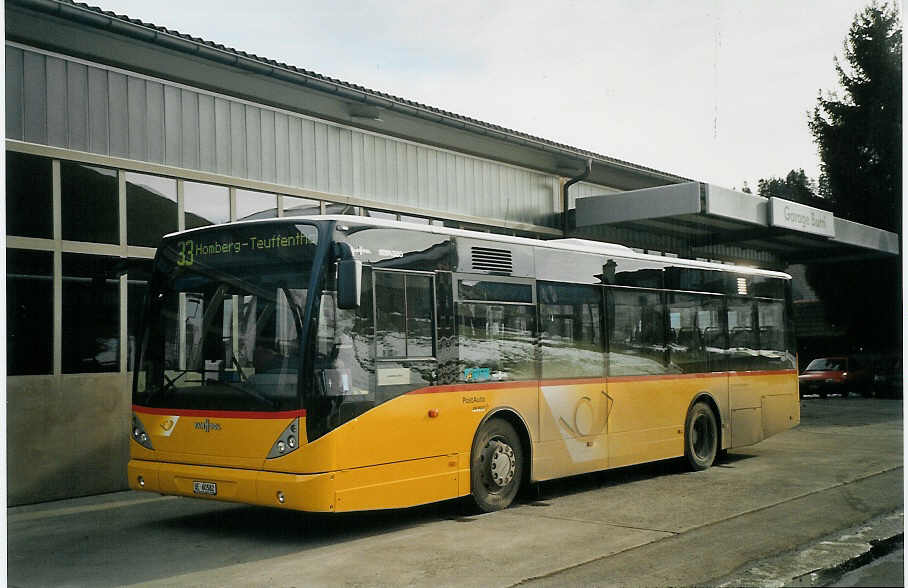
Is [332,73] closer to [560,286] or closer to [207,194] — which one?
[207,194]

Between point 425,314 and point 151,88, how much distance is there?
5438mm

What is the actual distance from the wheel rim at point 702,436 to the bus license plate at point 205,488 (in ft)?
23.7

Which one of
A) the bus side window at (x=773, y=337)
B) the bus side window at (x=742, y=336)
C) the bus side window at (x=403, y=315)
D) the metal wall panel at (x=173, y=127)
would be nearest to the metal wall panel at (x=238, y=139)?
the metal wall panel at (x=173, y=127)

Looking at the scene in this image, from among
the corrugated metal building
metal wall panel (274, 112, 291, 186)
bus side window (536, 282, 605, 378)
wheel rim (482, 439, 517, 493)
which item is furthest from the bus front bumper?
metal wall panel (274, 112, 291, 186)

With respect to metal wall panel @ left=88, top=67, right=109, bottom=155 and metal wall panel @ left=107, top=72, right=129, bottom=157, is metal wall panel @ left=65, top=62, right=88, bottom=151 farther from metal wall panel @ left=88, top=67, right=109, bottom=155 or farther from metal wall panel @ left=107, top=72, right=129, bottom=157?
metal wall panel @ left=107, top=72, right=129, bottom=157

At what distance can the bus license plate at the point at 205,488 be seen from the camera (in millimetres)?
8330

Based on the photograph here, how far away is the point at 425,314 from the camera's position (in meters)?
9.14

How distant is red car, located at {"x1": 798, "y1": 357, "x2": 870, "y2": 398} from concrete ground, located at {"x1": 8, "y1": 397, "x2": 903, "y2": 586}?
20.7m

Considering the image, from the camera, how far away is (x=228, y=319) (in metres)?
8.54

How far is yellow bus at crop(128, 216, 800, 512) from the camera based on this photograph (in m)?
8.13

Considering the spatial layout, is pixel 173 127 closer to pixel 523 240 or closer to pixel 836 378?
pixel 523 240

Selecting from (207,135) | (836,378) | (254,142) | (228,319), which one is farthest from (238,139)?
(836,378)

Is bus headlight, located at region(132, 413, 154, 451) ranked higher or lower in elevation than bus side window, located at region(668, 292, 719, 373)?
lower

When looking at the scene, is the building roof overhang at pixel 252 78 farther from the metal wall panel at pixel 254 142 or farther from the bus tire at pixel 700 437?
the bus tire at pixel 700 437
